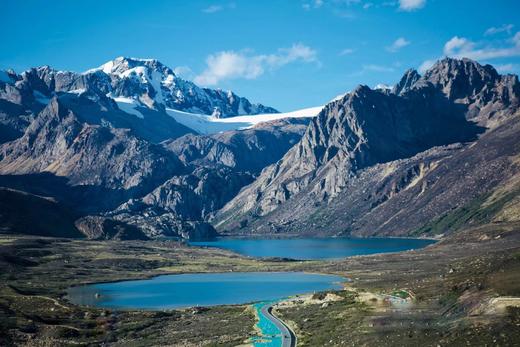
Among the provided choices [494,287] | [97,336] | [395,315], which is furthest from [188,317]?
[494,287]

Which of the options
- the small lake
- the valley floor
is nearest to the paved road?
the valley floor

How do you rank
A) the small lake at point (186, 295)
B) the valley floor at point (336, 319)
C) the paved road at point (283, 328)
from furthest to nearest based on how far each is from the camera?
the small lake at point (186, 295), the paved road at point (283, 328), the valley floor at point (336, 319)

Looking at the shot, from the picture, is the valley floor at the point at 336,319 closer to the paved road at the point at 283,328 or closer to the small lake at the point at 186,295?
the paved road at the point at 283,328

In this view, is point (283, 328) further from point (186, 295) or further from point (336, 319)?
point (186, 295)

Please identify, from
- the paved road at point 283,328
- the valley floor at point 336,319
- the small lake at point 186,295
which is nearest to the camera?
the valley floor at point 336,319

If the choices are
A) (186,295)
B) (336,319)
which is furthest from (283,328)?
(186,295)

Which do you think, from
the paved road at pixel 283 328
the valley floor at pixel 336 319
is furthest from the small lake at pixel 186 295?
the paved road at pixel 283 328

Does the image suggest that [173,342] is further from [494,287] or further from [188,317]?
[494,287]

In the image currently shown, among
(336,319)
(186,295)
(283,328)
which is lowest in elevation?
(186,295)

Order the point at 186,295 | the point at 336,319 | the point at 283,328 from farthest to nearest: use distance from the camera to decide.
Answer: the point at 186,295 → the point at 283,328 → the point at 336,319
